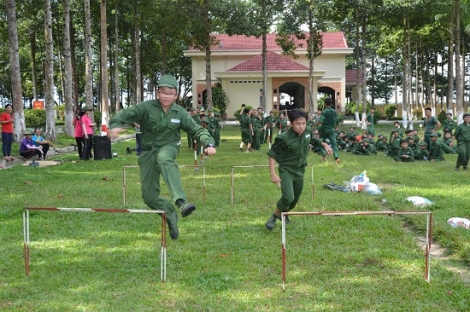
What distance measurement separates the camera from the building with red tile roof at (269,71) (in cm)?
4412

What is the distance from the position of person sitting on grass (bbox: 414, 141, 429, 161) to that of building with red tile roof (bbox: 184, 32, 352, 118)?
23854 mm

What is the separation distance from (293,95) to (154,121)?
49689 millimetres

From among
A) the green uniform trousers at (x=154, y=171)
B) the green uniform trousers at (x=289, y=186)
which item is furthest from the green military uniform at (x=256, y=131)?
Answer: the green uniform trousers at (x=154, y=171)

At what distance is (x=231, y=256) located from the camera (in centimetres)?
640

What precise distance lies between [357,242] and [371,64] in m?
67.4

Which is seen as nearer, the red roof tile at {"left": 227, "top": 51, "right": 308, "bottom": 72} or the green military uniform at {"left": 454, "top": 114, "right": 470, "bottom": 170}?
the green military uniform at {"left": 454, "top": 114, "right": 470, "bottom": 170}

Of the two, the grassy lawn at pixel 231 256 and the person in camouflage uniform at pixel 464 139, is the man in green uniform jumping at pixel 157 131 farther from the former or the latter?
the person in camouflage uniform at pixel 464 139

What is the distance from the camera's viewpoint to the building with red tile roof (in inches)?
1737

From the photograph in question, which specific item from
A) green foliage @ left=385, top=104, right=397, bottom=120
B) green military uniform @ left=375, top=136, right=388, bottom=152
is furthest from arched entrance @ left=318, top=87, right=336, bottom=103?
green military uniform @ left=375, top=136, right=388, bottom=152

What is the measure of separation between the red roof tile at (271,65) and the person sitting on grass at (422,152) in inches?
1034

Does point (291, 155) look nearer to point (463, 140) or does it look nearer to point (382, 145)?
point (463, 140)

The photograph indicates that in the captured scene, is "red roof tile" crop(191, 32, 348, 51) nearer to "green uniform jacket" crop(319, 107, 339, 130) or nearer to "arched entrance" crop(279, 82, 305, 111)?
"arched entrance" crop(279, 82, 305, 111)

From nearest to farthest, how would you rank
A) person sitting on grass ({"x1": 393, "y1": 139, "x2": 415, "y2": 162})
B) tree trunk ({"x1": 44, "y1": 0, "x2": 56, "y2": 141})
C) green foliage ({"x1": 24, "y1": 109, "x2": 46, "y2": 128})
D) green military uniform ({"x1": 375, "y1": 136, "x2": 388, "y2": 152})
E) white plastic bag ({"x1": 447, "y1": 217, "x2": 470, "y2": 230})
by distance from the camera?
white plastic bag ({"x1": 447, "y1": 217, "x2": 470, "y2": 230})
person sitting on grass ({"x1": 393, "y1": 139, "x2": 415, "y2": 162})
tree trunk ({"x1": 44, "y1": 0, "x2": 56, "y2": 141})
green military uniform ({"x1": 375, "y1": 136, "x2": 388, "y2": 152})
green foliage ({"x1": 24, "y1": 109, "x2": 46, "y2": 128})

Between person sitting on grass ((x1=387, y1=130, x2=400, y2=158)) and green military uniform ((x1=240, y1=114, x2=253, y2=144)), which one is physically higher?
green military uniform ((x1=240, y1=114, x2=253, y2=144))
